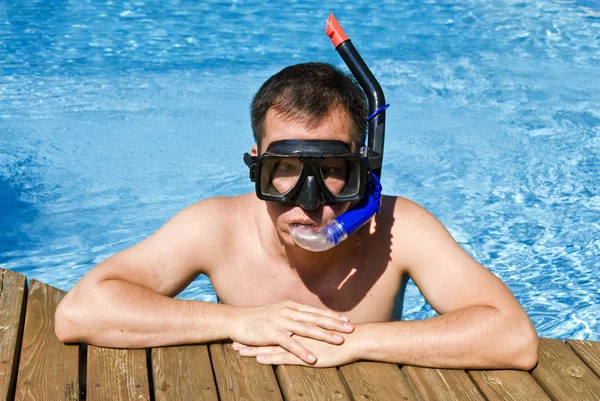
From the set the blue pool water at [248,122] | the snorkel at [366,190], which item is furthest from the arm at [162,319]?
the blue pool water at [248,122]

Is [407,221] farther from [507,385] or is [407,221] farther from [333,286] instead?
[507,385]

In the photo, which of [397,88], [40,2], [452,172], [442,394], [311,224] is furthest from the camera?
[40,2]

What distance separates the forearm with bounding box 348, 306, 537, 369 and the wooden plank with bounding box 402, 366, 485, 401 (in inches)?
0.9

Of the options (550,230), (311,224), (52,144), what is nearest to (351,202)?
(311,224)

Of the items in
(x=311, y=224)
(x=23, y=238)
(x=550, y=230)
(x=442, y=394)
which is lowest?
(x=23, y=238)

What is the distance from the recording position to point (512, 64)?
26.1 feet

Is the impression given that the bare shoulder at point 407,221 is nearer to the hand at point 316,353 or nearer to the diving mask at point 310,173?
the diving mask at point 310,173

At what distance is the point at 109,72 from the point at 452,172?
3.53m

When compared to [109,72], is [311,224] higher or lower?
higher

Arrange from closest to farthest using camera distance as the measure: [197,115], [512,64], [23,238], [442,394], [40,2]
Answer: [442,394] < [23,238] < [197,115] < [512,64] < [40,2]

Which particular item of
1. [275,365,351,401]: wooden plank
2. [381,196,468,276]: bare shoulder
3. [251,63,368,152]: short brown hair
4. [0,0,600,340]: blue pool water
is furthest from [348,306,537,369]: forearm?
[0,0,600,340]: blue pool water

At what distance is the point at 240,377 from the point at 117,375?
0.37m

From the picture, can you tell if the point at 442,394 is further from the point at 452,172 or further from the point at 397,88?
the point at 397,88

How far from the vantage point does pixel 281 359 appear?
2.45 metres
